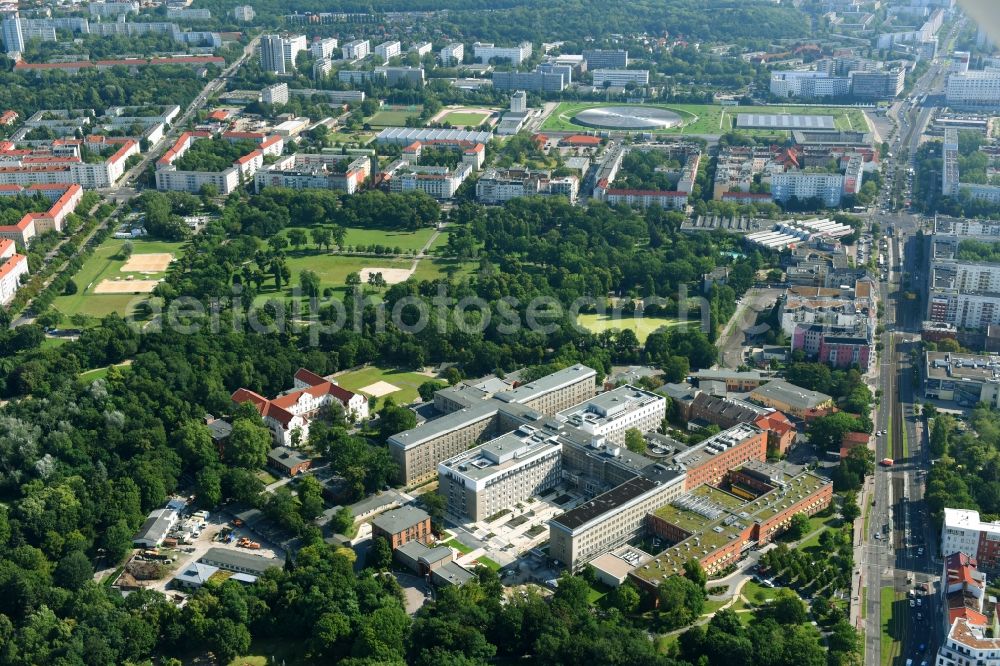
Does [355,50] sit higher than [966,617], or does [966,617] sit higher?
[355,50]

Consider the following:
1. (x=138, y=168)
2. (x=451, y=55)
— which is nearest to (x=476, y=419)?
(x=138, y=168)

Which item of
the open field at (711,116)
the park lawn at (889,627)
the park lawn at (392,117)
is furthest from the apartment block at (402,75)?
the park lawn at (889,627)

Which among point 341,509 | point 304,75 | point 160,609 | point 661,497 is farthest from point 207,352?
point 304,75

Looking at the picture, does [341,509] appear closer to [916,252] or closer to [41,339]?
[41,339]

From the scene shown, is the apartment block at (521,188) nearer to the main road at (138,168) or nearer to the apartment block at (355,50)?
the main road at (138,168)

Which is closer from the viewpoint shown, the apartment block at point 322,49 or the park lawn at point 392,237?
the park lawn at point 392,237

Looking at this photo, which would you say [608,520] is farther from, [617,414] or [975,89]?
[975,89]

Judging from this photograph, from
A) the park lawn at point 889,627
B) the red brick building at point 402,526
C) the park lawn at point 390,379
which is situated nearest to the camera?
the park lawn at point 889,627
